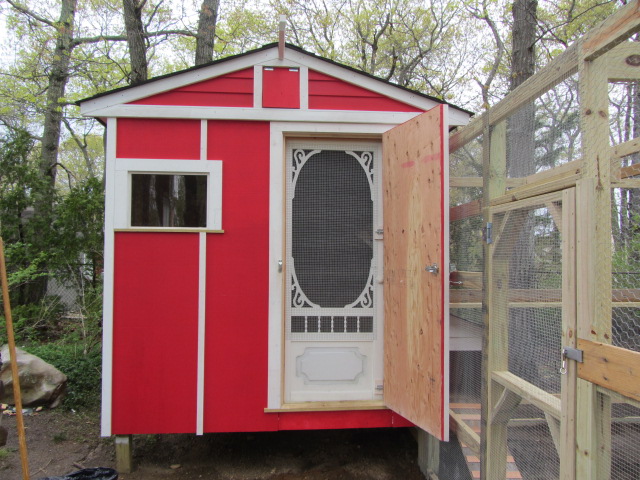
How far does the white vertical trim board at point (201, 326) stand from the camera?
128 inches

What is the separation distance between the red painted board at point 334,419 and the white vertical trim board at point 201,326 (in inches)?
23.2

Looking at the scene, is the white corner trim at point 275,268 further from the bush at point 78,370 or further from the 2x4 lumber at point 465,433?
the bush at point 78,370

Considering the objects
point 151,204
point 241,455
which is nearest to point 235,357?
point 241,455

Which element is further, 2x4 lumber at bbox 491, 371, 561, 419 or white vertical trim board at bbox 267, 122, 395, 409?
white vertical trim board at bbox 267, 122, 395, 409

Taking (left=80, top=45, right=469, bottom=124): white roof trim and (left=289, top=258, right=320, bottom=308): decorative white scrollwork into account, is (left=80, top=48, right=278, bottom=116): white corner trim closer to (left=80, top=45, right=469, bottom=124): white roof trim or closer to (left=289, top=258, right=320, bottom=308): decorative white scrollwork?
(left=80, top=45, right=469, bottom=124): white roof trim

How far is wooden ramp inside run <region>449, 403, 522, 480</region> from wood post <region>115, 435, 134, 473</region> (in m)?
2.39

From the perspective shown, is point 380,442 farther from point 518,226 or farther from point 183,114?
point 183,114

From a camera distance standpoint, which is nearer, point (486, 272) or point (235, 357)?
point (486, 272)

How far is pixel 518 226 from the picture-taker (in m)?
2.27

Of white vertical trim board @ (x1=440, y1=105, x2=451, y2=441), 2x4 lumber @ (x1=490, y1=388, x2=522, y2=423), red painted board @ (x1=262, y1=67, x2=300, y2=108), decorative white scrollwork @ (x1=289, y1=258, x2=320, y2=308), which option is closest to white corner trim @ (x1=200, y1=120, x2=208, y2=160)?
red painted board @ (x1=262, y1=67, x2=300, y2=108)

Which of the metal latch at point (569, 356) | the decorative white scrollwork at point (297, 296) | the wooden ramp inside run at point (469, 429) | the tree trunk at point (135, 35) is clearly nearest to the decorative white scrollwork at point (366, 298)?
the decorative white scrollwork at point (297, 296)

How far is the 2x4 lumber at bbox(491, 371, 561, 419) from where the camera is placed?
1930mm

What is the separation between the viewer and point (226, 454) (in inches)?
147

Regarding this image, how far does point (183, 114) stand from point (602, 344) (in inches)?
118
